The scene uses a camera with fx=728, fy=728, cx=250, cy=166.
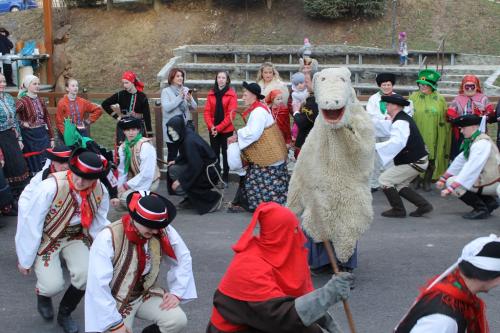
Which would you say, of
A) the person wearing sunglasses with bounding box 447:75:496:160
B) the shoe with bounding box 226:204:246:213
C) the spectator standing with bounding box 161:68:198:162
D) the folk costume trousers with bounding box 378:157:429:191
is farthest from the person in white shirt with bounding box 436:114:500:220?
the spectator standing with bounding box 161:68:198:162

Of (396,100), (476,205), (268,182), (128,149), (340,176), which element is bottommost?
(476,205)

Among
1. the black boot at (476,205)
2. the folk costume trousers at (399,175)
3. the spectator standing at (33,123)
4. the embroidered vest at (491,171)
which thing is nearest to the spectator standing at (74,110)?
the spectator standing at (33,123)

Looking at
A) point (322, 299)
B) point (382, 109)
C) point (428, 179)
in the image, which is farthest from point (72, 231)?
point (428, 179)

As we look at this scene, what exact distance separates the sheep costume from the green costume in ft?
11.5

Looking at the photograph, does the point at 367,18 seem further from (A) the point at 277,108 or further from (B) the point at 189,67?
(A) the point at 277,108

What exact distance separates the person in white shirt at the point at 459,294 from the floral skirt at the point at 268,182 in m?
5.05

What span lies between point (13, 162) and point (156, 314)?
4.81 metres

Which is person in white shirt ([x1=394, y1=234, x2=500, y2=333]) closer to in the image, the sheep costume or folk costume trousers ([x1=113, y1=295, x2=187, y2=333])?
folk costume trousers ([x1=113, y1=295, x2=187, y2=333])

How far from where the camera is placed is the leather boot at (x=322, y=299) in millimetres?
3611

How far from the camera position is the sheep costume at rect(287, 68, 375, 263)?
604cm

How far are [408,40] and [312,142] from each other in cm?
1432

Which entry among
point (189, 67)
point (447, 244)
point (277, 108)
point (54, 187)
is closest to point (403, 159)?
point (447, 244)

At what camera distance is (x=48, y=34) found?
1483cm

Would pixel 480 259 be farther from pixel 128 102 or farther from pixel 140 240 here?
pixel 128 102
